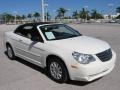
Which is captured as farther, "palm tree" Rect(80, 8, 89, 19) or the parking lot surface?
"palm tree" Rect(80, 8, 89, 19)

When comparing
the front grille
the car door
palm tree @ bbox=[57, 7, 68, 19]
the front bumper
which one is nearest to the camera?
the front bumper

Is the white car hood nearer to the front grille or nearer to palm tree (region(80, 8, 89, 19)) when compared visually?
the front grille

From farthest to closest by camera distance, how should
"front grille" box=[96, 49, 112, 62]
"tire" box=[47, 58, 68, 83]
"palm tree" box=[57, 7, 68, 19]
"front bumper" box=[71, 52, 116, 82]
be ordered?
"palm tree" box=[57, 7, 68, 19] → "tire" box=[47, 58, 68, 83] → "front grille" box=[96, 49, 112, 62] → "front bumper" box=[71, 52, 116, 82]

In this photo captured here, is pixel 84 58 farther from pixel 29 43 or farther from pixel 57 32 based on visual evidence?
pixel 29 43

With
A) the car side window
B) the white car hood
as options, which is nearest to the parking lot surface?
the white car hood

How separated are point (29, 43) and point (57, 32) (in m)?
0.92

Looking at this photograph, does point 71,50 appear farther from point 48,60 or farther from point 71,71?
point 48,60

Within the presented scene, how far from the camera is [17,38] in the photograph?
7.25 metres

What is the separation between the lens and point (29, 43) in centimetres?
637

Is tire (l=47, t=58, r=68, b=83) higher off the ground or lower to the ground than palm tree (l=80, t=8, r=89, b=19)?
A: lower

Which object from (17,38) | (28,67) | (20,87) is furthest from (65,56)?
(17,38)

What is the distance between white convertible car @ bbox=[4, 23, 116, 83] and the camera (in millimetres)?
4812

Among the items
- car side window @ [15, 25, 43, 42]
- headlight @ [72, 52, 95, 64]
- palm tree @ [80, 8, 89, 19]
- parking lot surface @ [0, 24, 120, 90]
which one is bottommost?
parking lot surface @ [0, 24, 120, 90]

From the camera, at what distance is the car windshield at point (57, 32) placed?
603 centimetres
